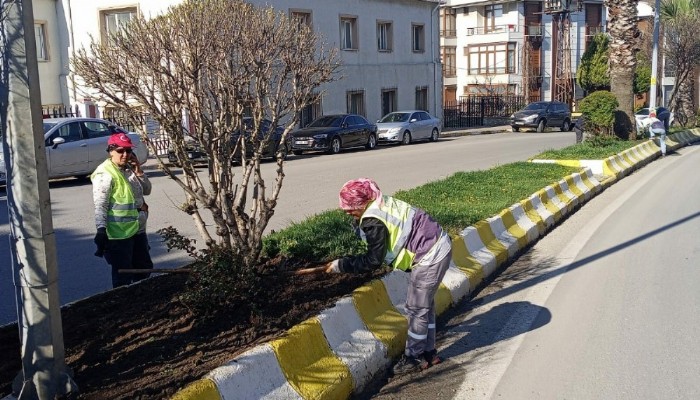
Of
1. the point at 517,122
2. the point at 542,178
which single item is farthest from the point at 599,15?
the point at 542,178

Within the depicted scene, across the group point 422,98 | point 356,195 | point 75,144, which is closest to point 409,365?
point 356,195

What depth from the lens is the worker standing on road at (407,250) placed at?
497 centimetres

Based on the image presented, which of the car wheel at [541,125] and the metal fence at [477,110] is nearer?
the car wheel at [541,125]

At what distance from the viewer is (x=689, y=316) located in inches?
262

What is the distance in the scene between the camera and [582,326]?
6.45 metres

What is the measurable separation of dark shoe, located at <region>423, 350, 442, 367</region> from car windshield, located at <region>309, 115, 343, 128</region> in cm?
2208

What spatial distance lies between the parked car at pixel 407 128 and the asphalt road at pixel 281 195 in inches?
108

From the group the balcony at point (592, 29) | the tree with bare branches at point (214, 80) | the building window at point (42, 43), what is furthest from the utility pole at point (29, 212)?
the balcony at point (592, 29)

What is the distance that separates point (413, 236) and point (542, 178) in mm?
9715

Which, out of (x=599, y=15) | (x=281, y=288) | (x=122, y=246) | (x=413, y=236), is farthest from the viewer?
(x=599, y=15)

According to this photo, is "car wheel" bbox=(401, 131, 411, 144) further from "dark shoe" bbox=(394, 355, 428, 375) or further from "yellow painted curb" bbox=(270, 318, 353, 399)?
"yellow painted curb" bbox=(270, 318, 353, 399)

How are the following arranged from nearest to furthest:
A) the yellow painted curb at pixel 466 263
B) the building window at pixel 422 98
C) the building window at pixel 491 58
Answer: the yellow painted curb at pixel 466 263 < the building window at pixel 422 98 < the building window at pixel 491 58

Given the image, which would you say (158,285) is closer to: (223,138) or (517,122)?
(223,138)

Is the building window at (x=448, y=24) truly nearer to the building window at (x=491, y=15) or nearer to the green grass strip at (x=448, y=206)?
the building window at (x=491, y=15)
